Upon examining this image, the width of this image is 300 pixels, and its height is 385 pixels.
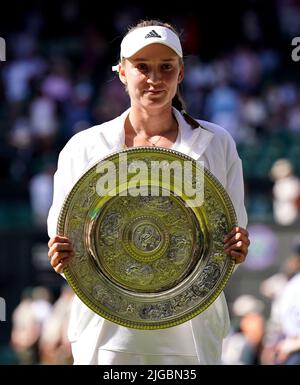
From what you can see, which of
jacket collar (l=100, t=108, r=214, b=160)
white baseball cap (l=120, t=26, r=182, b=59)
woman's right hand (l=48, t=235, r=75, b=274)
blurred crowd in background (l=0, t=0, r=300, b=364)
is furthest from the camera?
blurred crowd in background (l=0, t=0, r=300, b=364)

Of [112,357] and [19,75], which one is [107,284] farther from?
[19,75]

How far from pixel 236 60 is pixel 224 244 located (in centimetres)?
1211

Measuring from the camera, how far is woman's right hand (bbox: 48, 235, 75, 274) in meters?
5.19

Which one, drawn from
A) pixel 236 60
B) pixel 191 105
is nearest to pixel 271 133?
pixel 191 105

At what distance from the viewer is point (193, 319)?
5387mm

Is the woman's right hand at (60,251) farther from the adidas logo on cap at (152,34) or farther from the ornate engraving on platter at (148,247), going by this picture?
the adidas logo on cap at (152,34)

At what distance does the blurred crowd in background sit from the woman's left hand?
9.51 feet

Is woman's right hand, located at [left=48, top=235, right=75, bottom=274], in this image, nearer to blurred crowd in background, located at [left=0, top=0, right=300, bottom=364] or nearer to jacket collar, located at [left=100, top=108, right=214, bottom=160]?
jacket collar, located at [left=100, top=108, right=214, bottom=160]

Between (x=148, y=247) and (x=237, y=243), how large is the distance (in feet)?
1.22

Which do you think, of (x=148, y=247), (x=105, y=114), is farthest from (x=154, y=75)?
(x=105, y=114)

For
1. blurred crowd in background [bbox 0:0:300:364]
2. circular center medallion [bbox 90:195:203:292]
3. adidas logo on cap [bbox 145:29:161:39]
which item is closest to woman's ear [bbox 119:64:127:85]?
adidas logo on cap [bbox 145:29:161:39]

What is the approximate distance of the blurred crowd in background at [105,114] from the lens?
1179cm

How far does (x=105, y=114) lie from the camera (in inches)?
612

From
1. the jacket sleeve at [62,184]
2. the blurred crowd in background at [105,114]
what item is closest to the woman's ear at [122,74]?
the jacket sleeve at [62,184]
